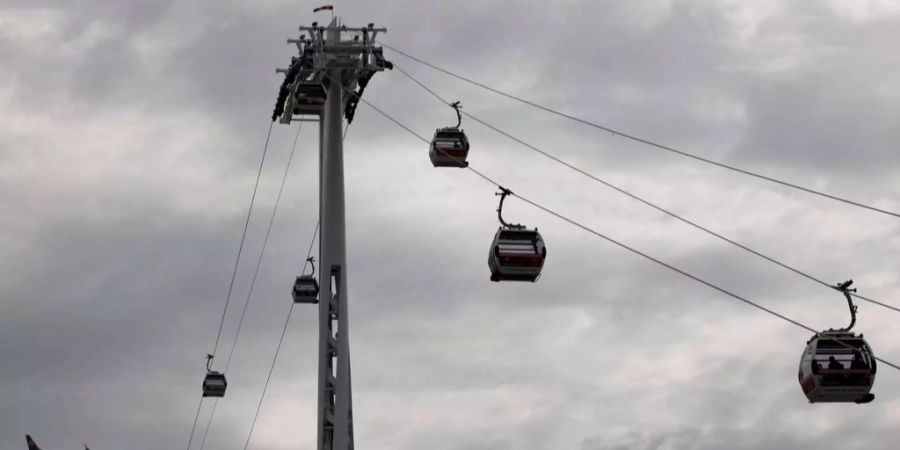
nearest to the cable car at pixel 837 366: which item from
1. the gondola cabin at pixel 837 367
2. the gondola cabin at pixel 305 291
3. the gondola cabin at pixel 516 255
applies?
the gondola cabin at pixel 837 367

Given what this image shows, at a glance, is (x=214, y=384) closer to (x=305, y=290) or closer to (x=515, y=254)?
(x=305, y=290)

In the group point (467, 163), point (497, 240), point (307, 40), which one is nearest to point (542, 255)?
point (497, 240)

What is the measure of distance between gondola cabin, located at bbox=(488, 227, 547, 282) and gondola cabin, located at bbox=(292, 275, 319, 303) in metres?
22.3

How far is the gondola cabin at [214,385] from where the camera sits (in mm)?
62812

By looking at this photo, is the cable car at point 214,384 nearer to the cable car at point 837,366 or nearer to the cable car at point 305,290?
the cable car at point 305,290

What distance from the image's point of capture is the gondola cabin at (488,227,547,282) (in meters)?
35.4

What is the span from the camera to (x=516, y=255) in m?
35.4

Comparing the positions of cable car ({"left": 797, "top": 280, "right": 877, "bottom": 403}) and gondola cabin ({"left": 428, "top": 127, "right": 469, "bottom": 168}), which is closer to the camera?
cable car ({"left": 797, "top": 280, "right": 877, "bottom": 403})

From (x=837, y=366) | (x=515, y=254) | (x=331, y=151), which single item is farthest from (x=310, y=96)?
(x=837, y=366)

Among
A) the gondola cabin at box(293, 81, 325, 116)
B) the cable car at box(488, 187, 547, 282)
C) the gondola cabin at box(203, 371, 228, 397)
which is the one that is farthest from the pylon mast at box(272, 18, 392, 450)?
the gondola cabin at box(203, 371, 228, 397)

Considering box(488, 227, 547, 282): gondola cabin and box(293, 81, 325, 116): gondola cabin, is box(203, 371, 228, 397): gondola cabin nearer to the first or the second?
box(293, 81, 325, 116): gondola cabin

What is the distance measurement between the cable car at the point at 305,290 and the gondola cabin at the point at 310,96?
40.9 feet

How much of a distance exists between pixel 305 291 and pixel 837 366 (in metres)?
28.5

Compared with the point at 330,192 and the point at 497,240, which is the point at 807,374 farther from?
the point at 330,192
